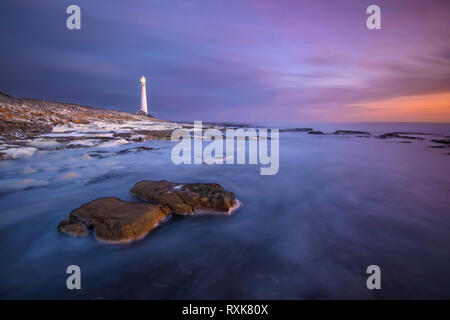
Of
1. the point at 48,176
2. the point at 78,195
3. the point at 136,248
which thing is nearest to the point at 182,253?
the point at 136,248

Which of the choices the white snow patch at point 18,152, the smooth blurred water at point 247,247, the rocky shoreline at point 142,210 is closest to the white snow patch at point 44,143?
the white snow patch at point 18,152

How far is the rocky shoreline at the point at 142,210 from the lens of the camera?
2771 mm

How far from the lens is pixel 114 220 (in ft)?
9.16

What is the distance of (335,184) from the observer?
6.02 m

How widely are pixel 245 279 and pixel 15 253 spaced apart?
3049 mm

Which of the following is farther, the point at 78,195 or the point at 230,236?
the point at 78,195

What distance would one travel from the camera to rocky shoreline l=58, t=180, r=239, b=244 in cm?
277

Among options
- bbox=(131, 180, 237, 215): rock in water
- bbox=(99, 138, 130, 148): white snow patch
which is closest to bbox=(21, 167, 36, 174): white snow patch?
bbox=(131, 180, 237, 215): rock in water

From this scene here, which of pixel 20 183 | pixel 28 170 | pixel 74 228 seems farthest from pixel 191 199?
pixel 28 170

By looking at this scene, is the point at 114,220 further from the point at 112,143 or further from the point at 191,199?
the point at 112,143

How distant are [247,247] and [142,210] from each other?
1754 mm
